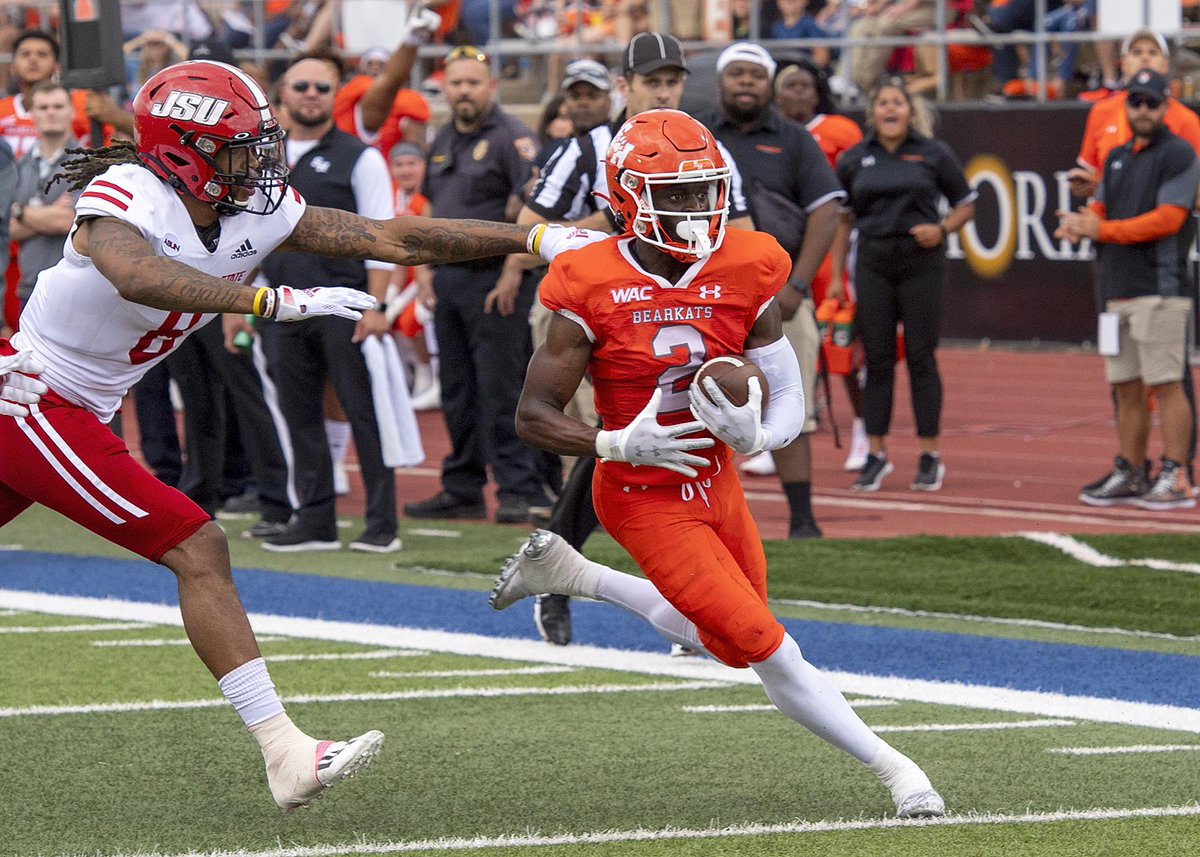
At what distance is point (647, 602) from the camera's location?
5.55 metres

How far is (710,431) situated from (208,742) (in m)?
1.89

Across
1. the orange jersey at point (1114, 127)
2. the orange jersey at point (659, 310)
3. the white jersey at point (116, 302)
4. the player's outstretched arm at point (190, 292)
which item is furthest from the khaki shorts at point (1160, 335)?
the player's outstretched arm at point (190, 292)

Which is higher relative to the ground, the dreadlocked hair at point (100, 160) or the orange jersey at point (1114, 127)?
the dreadlocked hair at point (100, 160)

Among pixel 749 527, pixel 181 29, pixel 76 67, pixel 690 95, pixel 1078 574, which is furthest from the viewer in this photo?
pixel 181 29

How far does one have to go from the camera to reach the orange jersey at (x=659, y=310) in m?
5.02

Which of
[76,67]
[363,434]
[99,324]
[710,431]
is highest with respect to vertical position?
[76,67]

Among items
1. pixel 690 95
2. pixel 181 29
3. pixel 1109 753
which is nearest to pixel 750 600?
pixel 1109 753

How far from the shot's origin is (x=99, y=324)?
197 inches

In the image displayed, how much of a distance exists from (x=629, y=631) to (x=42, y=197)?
382cm

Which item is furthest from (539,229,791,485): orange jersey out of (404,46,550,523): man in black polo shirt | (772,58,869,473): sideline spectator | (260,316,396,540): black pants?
(772,58,869,473): sideline spectator

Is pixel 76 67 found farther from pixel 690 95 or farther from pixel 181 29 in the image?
pixel 181 29

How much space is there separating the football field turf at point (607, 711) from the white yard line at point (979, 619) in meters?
0.02

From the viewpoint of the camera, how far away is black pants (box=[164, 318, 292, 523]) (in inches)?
384

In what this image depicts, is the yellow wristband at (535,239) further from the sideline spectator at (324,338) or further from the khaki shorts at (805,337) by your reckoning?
the khaki shorts at (805,337)
